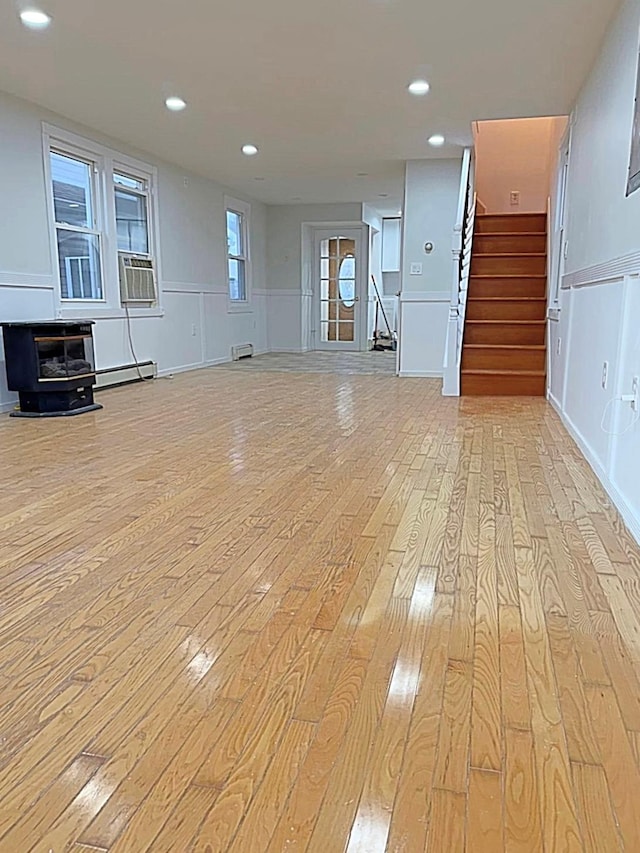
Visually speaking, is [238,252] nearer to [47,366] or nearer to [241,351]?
[241,351]

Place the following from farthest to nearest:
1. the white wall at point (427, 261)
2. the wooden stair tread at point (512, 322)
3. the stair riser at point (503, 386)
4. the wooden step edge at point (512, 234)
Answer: the white wall at point (427, 261) → the wooden step edge at point (512, 234) → the wooden stair tread at point (512, 322) → the stair riser at point (503, 386)

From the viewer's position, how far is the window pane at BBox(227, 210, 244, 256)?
9.73 metres

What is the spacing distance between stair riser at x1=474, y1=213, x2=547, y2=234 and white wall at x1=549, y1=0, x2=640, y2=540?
8.19 feet

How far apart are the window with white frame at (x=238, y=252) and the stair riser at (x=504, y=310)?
162 inches

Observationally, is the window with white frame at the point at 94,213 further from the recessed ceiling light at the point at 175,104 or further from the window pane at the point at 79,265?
the recessed ceiling light at the point at 175,104

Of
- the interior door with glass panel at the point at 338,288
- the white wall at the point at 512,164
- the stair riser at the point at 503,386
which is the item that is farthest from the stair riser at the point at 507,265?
the interior door with glass panel at the point at 338,288

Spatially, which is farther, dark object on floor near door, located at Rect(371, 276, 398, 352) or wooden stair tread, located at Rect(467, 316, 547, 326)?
dark object on floor near door, located at Rect(371, 276, 398, 352)

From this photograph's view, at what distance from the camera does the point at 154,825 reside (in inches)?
43.5

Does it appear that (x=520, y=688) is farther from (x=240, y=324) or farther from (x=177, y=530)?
(x=240, y=324)

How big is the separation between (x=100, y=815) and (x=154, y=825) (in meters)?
0.10

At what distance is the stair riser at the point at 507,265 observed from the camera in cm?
703

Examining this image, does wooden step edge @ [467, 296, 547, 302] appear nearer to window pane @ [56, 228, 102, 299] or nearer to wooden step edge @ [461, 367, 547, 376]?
wooden step edge @ [461, 367, 547, 376]

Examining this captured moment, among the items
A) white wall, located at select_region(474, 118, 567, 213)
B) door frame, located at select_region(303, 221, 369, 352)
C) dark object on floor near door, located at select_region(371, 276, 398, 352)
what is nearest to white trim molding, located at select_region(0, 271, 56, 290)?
white wall, located at select_region(474, 118, 567, 213)

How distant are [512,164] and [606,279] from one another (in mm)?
6098
